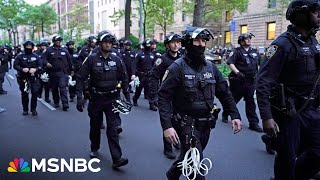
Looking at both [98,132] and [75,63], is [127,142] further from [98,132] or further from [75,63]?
[75,63]

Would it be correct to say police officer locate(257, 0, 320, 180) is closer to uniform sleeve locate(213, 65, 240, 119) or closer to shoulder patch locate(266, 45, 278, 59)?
shoulder patch locate(266, 45, 278, 59)

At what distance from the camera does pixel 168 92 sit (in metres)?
3.83

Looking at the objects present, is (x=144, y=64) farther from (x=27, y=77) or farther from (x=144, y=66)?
(x=27, y=77)

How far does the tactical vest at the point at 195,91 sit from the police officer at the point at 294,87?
1.71 ft

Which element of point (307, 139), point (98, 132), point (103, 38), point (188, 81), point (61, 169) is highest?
point (103, 38)

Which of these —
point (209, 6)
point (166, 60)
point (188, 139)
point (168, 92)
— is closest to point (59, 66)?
point (166, 60)

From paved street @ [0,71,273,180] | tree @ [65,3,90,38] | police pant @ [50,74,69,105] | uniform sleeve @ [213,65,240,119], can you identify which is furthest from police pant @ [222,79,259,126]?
tree @ [65,3,90,38]

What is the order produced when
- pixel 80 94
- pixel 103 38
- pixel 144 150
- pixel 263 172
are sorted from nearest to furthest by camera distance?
pixel 263 172 → pixel 103 38 → pixel 80 94 → pixel 144 150

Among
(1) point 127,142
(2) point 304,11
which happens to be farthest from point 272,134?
(1) point 127,142

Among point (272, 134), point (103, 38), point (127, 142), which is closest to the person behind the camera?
point (272, 134)

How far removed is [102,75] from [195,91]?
2.21 m

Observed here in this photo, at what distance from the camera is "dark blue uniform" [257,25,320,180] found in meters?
3.57

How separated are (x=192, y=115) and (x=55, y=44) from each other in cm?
775

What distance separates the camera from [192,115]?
12.5 feet
